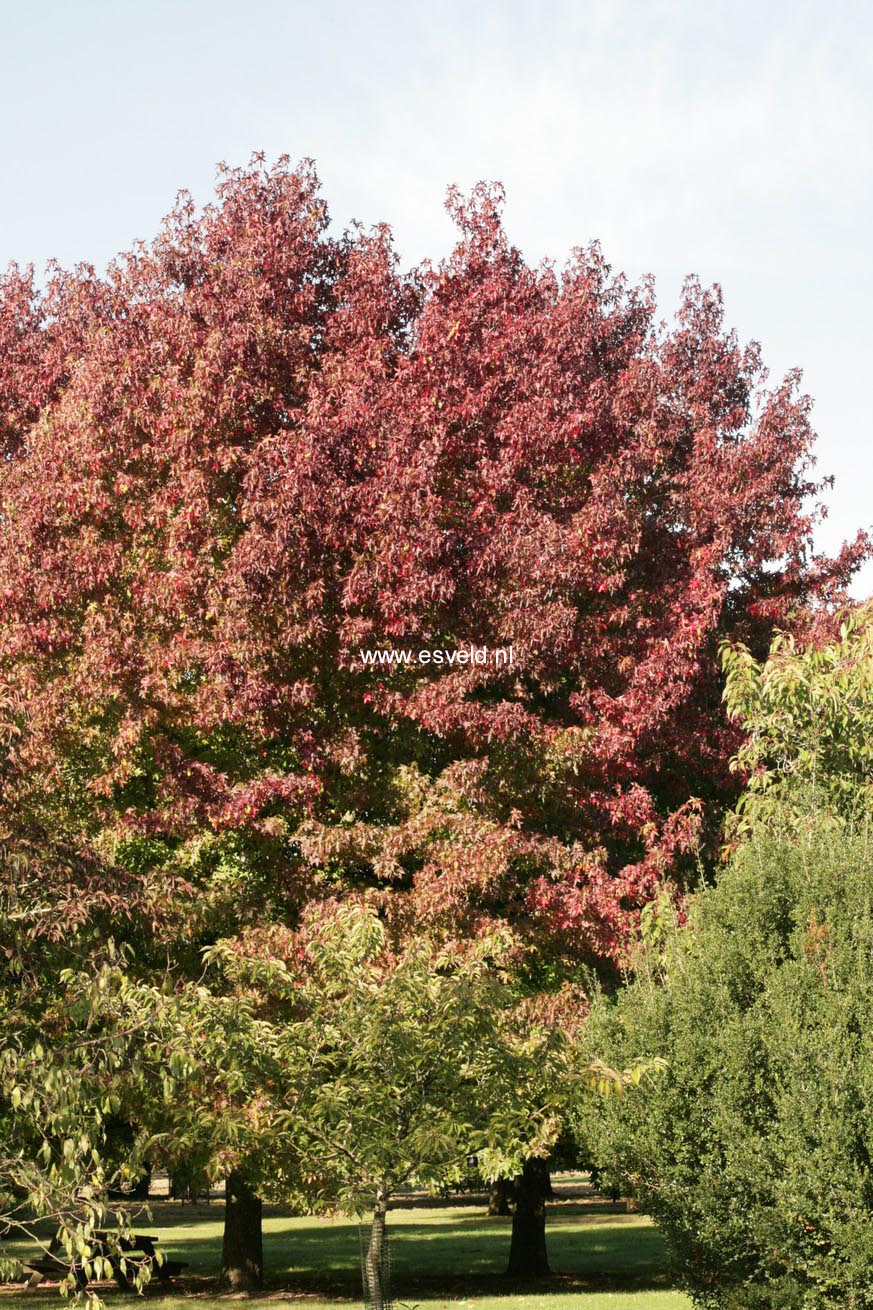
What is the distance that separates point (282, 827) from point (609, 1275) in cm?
1270

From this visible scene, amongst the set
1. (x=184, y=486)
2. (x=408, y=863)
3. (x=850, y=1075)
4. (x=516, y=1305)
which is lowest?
(x=516, y=1305)

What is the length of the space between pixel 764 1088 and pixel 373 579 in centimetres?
782

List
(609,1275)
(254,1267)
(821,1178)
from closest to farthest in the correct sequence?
(821,1178)
(254,1267)
(609,1275)

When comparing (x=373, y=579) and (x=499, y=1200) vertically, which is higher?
(x=373, y=579)

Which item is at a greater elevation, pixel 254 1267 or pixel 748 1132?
pixel 748 1132

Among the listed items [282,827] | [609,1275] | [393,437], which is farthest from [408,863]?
[609,1275]

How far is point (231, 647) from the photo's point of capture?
1620cm

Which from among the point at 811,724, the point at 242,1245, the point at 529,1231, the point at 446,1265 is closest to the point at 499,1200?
the point at 446,1265

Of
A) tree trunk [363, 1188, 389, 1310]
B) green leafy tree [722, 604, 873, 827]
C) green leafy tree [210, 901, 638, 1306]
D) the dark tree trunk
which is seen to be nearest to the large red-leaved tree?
green leafy tree [722, 604, 873, 827]

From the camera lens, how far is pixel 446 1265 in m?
26.1

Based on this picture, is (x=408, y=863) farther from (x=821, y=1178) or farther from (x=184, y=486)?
(x=821, y=1178)

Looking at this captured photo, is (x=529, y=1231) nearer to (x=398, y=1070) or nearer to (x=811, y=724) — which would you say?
(x=811, y=724)

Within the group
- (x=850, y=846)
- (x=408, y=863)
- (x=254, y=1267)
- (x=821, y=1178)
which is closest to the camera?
(x=821, y=1178)

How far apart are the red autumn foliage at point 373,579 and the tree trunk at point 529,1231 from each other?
788 centimetres
